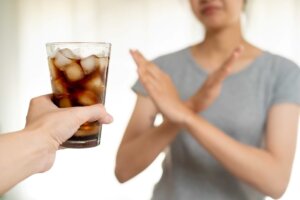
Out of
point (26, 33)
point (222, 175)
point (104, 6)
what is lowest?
point (222, 175)

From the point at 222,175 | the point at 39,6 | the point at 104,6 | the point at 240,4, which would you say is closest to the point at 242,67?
the point at 240,4

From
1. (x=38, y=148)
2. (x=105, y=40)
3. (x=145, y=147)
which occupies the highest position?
(x=38, y=148)

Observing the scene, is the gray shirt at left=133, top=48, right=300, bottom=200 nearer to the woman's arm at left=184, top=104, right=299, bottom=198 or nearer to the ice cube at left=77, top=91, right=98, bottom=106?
the woman's arm at left=184, top=104, right=299, bottom=198

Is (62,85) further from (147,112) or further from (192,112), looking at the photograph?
(147,112)

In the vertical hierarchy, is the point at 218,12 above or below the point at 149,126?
above

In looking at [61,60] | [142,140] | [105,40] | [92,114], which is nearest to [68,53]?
[61,60]

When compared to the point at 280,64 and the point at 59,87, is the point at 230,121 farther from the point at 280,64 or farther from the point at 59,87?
the point at 59,87

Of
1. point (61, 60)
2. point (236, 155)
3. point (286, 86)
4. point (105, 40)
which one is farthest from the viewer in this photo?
point (105, 40)
